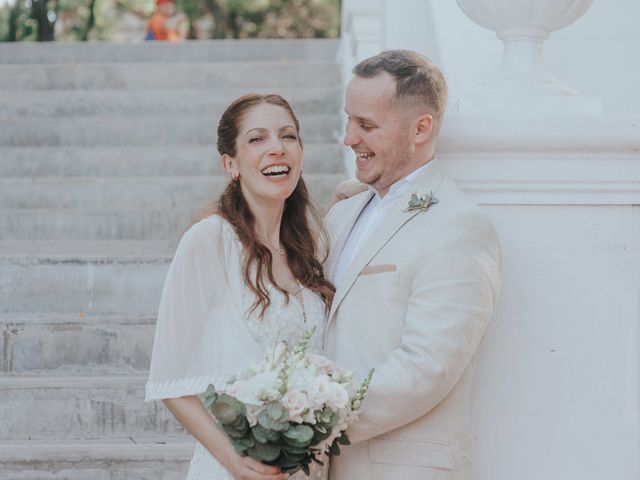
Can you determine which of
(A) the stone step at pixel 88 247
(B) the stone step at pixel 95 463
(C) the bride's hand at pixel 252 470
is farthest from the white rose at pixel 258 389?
(A) the stone step at pixel 88 247

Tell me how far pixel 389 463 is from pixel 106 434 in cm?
189

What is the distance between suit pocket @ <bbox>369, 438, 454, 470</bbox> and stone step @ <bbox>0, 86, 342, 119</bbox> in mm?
4884

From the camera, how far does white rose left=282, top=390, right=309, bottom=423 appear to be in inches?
105

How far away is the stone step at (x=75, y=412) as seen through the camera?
4.64m

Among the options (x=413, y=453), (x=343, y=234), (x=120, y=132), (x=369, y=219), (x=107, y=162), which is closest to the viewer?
(x=413, y=453)

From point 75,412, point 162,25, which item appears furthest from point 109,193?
point 162,25

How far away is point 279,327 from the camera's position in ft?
10.6

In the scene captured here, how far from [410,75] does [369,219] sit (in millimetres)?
450

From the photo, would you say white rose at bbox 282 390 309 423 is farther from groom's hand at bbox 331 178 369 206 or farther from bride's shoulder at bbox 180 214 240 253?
groom's hand at bbox 331 178 369 206

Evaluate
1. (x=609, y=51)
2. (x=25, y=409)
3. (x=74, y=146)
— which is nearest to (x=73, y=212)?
(x=74, y=146)

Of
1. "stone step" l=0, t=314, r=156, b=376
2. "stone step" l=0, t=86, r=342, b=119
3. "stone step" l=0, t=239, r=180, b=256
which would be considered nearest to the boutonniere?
"stone step" l=0, t=314, r=156, b=376

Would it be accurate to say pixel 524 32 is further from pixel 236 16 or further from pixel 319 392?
pixel 236 16

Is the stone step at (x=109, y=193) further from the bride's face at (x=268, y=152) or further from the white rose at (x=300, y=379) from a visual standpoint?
the white rose at (x=300, y=379)

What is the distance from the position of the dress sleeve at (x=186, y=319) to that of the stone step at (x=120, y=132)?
14.4ft
